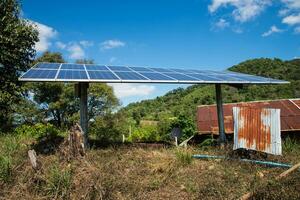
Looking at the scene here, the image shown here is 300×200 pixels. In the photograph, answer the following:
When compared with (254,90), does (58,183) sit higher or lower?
lower

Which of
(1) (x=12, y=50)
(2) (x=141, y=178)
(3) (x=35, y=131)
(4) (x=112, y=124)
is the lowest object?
(4) (x=112, y=124)

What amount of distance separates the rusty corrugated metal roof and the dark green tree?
433 inches

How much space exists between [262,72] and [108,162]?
134 feet

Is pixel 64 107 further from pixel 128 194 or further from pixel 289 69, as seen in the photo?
pixel 289 69

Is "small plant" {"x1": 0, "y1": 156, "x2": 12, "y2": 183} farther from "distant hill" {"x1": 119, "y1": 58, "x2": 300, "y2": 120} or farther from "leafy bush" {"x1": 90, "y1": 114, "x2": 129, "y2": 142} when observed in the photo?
"distant hill" {"x1": 119, "y1": 58, "x2": 300, "y2": 120}

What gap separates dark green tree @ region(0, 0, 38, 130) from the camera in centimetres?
1883

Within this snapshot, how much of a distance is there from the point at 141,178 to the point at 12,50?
47.0 feet

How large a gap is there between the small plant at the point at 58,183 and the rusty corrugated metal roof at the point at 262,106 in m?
11.1

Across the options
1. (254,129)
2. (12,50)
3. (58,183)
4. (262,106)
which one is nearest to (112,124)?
(12,50)

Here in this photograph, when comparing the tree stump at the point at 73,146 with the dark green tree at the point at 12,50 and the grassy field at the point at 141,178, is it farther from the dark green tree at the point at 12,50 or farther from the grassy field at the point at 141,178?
the dark green tree at the point at 12,50

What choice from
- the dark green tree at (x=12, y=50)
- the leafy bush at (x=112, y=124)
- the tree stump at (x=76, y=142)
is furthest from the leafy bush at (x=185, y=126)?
the tree stump at (x=76, y=142)

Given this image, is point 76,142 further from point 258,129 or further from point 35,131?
point 35,131

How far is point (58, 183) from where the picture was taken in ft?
24.2

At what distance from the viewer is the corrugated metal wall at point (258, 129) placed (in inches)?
404
